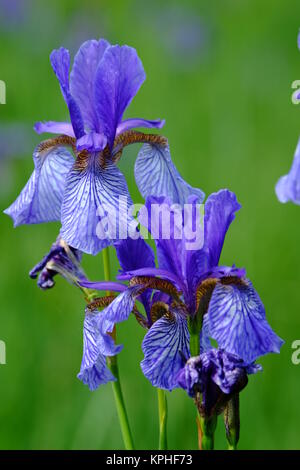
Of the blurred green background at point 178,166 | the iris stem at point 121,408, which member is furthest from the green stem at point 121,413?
the blurred green background at point 178,166

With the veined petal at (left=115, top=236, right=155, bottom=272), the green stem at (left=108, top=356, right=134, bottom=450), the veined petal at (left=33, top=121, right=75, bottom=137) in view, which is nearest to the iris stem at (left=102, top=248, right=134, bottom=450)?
the green stem at (left=108, top=356, right=134, bottom=450)

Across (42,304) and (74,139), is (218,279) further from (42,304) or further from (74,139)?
(42,304)

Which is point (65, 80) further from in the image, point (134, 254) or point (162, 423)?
point (162, 423)

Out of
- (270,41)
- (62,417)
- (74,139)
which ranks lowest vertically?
(62,417)

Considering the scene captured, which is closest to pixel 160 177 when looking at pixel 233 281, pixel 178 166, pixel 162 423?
pixel 233 281

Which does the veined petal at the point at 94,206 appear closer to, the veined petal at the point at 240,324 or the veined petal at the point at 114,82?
the veined petal at the point at 114,82

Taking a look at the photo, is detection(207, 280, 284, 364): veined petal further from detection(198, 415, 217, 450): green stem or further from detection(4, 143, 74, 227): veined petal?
detection(4, 143, 74, 227): veined petal

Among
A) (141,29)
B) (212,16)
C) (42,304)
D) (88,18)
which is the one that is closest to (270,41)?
(212,16)
